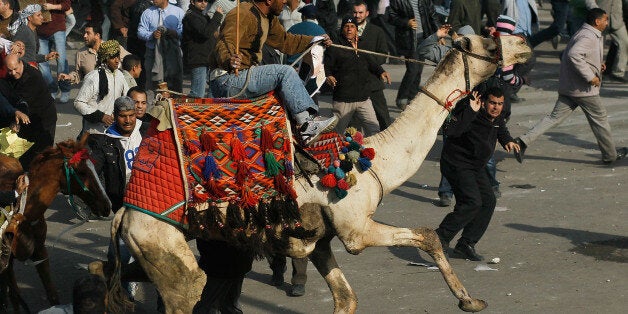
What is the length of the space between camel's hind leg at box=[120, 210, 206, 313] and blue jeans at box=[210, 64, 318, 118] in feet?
3.79

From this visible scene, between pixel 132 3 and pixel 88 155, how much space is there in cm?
1142

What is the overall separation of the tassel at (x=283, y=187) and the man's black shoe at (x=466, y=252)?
3.32 m

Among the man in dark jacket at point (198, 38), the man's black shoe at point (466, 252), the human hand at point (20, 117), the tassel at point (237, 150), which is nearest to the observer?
the tassel at point (237, 150)

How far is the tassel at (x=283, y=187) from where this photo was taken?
26.3 ft

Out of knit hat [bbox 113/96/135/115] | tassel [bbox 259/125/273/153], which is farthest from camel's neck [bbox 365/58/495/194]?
knit hat [bbox 113/96/135/115]

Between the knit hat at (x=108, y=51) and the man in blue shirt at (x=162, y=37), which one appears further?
the man in blue shirt at (x=162, y=37)

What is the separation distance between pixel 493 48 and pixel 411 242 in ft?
5.09

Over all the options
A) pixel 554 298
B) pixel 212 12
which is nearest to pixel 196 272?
pixel 554 298

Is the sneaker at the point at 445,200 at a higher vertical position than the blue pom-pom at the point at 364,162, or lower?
lower

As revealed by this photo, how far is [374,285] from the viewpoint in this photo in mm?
10164

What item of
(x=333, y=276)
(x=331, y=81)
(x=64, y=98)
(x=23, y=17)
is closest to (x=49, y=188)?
(x=333, y=276)

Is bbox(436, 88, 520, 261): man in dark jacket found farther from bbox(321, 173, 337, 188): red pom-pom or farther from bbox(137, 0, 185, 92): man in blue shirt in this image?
bbox(137, 0, 185, 92): man in blue shirt

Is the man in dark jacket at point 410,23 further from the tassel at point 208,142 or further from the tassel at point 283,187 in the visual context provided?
the tassel at point 208,142

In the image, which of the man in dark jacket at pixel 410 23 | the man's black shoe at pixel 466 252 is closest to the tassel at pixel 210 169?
the man's black shoe at pixel 466 252
